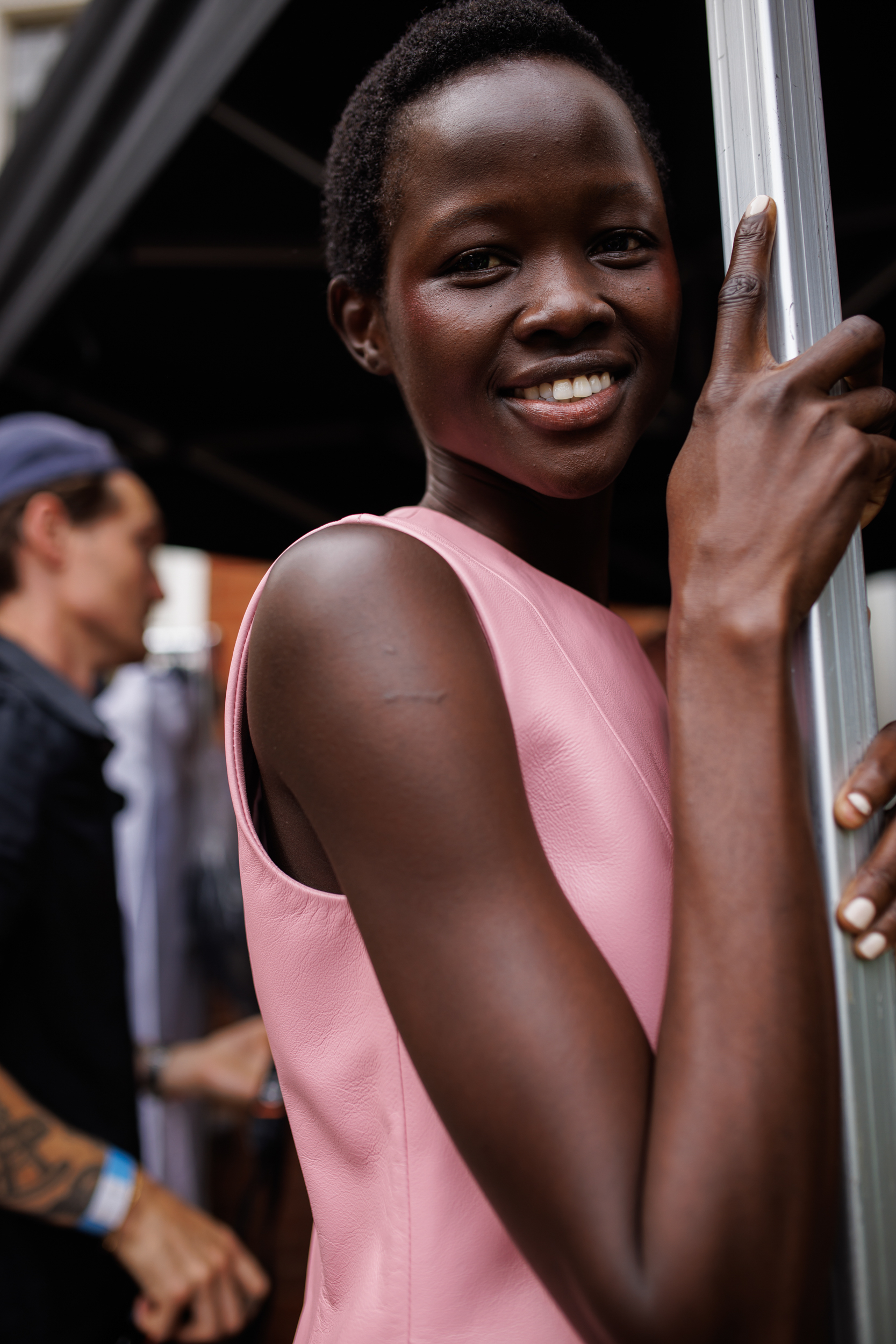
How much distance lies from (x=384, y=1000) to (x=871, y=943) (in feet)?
1.11

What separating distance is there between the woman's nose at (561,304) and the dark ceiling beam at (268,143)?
5.11 ft

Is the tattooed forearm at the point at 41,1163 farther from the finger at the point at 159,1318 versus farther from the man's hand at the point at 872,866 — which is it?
the man's hand at the point at 872,866

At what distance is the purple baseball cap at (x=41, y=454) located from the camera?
2.47m

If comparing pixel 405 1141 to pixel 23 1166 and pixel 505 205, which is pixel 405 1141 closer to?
pixel 505 205

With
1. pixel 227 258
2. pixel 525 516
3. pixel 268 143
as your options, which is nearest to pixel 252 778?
pixel 525 516

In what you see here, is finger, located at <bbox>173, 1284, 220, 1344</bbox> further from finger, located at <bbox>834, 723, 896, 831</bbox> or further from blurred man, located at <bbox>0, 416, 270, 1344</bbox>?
finger, located at <bbox>834, 723, 896, 831</bbox>

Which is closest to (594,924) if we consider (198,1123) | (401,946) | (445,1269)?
(401,946)

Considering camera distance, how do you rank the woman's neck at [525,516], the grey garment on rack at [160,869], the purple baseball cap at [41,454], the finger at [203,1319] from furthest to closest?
1. the grey garment on rack at [160,869]
2. the purple baseball cap at [41,454]
3. the finger at [203,1319]
4. the woman's neck at [525,516]

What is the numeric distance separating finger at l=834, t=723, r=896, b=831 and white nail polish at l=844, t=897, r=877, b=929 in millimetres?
49

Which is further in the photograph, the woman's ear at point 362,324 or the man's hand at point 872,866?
the woman's ear at point 362,324

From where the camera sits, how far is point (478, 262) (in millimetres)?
843

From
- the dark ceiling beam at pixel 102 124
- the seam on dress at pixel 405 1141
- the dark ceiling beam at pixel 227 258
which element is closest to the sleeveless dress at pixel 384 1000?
the seam on dress at pixel 405 1141

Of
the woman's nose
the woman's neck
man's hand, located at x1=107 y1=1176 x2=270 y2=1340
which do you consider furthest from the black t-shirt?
the woman's nose

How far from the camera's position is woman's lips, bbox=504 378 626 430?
85 centimetres
